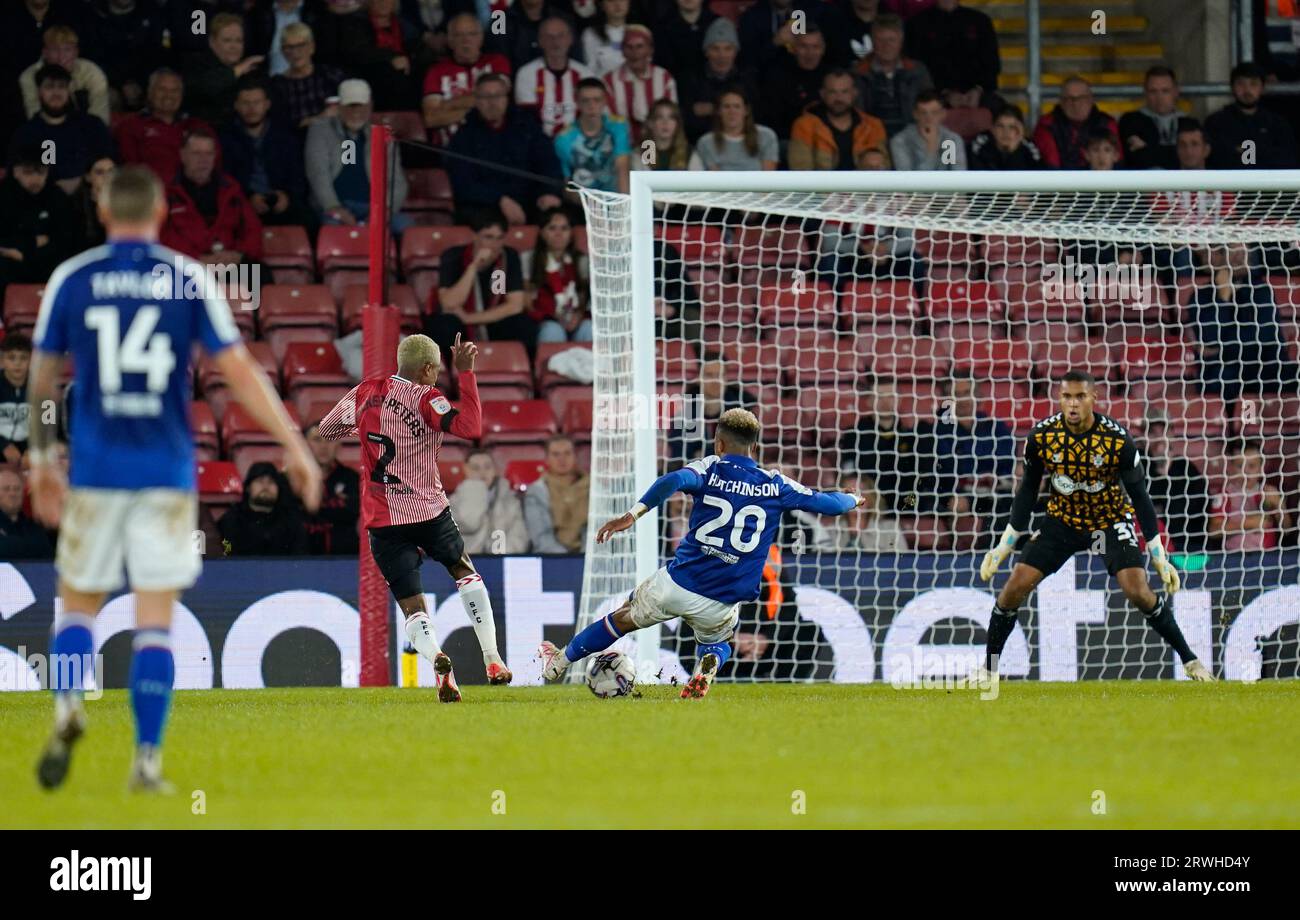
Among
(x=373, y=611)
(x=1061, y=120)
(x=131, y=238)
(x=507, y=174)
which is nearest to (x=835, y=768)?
(x=131, y=238)

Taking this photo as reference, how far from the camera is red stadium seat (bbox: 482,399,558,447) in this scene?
42.9 ft

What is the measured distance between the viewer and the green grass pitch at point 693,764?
189 inches

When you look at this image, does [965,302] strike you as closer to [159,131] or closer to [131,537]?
[159,131]

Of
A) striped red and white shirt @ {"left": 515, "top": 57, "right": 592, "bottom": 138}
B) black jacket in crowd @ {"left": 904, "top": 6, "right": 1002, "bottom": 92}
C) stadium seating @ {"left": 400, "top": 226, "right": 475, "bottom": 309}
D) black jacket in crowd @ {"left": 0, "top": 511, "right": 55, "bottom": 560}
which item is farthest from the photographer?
black jacket in crowd @ {"left": 904, "top": 6, "right": 1002, "bottom": 92}

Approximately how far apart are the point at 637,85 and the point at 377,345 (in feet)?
16.3

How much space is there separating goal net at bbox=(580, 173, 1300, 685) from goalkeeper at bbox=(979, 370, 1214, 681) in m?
0.98

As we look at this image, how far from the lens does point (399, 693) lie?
9.67 metres

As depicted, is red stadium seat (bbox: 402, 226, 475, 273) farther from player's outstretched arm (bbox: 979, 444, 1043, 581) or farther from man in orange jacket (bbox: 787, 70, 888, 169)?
player's outstretched arm (bbox: 979, 444, 1043, 581)

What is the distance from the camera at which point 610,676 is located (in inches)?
349

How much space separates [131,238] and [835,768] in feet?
8.90

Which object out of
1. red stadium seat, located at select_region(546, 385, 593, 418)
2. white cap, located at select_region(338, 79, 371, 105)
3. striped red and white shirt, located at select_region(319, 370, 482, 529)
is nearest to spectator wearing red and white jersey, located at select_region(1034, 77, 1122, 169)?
red stadium seat, located at select_region(546, 385, 593, 418)

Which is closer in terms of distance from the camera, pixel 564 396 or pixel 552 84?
pixel 564 396

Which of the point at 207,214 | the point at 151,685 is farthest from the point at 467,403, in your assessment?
the point at 207,214
